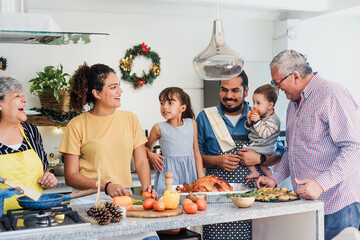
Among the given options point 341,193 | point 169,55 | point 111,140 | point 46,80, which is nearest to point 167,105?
point 111,140

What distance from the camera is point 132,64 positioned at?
548 cm

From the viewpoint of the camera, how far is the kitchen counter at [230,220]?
1.96 metres

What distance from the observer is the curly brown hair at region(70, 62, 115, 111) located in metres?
2.79

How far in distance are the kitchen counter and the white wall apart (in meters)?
2.90

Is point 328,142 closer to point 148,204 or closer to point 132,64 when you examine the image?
point 148,204

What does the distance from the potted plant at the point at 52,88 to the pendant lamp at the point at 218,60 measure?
251cm

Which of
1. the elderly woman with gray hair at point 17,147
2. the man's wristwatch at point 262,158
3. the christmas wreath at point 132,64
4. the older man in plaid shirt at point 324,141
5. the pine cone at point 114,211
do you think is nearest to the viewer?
the pine cone at point 114,211

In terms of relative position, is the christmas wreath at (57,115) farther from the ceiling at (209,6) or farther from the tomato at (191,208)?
the tomato at (191,208)

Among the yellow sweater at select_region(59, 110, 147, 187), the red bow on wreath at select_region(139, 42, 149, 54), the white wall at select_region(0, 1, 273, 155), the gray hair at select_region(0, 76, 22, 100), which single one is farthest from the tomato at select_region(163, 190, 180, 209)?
the red bow on wreath at select_region(139, 42, 149, 54)

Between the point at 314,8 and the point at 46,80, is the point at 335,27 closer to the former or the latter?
the point at 314,8

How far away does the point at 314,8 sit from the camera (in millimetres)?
5594

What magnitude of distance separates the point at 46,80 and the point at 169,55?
5.24 feet

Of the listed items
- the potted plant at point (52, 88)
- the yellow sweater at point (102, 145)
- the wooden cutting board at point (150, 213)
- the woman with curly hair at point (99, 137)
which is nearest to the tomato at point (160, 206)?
the wooden cutting board at point (150, 213)

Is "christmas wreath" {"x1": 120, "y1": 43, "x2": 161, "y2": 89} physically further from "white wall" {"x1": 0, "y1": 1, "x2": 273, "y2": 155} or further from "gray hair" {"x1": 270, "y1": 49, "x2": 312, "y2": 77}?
"gray hair" {"x1": 270, "y1": 49, "x2": 312, "y2": 77}
